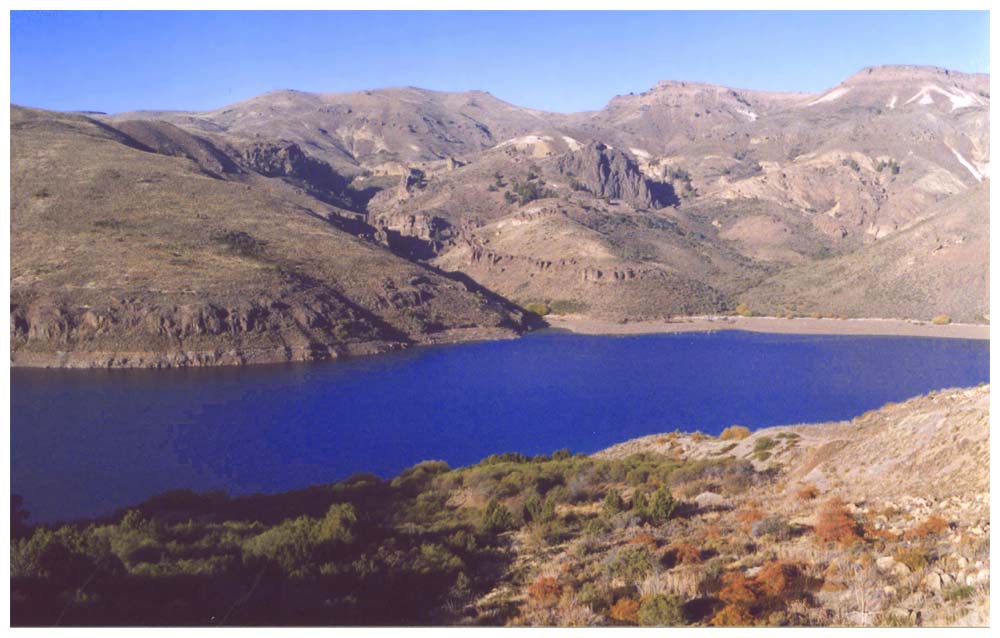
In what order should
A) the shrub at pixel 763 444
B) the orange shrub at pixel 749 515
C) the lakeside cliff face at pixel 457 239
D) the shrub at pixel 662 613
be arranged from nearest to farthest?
1. the shrub at pixel 662 613
2. the orange shrub at pixel 749 515
3. the shrub at pixel 763 444
4. the lakeside cliff face at pixel 457 239

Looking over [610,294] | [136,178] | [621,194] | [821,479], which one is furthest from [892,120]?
[821,479]

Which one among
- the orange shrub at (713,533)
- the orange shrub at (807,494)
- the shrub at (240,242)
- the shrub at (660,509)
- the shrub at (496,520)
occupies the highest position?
the shrub at (240,242)

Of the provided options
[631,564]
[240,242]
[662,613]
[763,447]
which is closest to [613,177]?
[240,242]

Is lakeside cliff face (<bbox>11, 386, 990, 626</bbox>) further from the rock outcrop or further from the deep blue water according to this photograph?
the rock outcrop

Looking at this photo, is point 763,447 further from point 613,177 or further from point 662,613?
point 613,177

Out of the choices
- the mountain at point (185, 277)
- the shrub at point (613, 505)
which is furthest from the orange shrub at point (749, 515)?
the mountain at point (185, 277)

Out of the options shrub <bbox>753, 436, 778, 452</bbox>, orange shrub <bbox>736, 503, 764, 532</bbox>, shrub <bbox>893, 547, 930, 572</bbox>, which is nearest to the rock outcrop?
shrub <bbox>753, 436, 778, 452</bbox>

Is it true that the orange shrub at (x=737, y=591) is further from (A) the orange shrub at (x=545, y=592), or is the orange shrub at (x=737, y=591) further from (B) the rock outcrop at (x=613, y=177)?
(B) the rock outcrop at (x=613, y=177)
